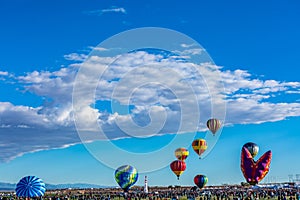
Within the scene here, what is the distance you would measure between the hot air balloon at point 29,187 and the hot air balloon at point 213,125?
118 feet

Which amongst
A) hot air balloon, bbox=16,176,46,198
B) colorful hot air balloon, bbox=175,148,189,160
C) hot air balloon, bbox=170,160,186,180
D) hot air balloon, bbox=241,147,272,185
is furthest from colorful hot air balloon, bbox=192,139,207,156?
hot air balloon, bbox=16,176,46,198

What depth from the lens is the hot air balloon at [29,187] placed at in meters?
54.4

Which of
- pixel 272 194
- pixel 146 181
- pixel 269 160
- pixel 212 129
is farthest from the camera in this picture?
pixel 146 181

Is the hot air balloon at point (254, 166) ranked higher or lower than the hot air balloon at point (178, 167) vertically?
lower

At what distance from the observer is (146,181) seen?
88.8m

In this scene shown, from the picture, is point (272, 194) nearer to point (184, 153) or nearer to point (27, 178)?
point (184, 153)

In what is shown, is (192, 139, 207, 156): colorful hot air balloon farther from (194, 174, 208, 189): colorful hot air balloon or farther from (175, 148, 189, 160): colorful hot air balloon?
(175, 148, 189, 160): colorful hot air balloon

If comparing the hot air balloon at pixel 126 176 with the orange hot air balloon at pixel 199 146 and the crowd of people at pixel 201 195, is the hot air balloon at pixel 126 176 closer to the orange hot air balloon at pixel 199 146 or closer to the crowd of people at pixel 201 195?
the crowd of people at pixel 201 195

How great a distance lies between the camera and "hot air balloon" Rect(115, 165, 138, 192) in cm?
7844

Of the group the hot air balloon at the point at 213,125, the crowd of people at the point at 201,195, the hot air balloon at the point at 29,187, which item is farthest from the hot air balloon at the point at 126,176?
the hot air balloon at the point at 29,187

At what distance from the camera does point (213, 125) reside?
273 ft

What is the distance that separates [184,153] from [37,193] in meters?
42.7

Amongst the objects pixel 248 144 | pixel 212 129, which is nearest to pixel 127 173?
pixel 212 129

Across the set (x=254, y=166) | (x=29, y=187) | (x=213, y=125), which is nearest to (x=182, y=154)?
(x=213, y=125)
